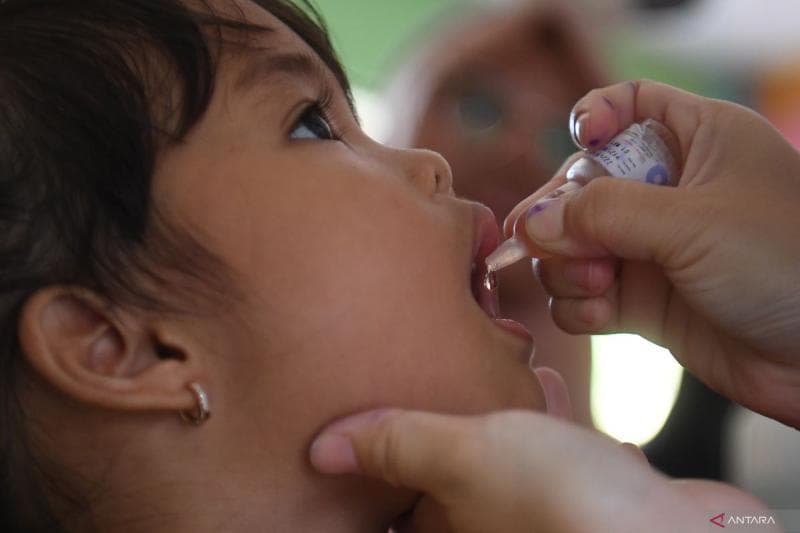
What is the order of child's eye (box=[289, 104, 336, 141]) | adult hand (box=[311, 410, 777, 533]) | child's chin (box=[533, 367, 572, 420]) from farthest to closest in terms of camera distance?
1. child's chin (box=[533, 367, 572, 420])
2. child's eye (box=[289, 104, 336, 141])
3. adult hand (box=[311, 410, 777, 533])

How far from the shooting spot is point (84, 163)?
735mm

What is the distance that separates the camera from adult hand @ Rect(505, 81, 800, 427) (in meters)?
0.84

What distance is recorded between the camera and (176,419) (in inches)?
30.1

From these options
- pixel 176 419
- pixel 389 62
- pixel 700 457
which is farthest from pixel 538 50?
pixel 176 419

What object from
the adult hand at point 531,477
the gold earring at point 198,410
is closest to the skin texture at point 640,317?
the adult hand at point 531,477

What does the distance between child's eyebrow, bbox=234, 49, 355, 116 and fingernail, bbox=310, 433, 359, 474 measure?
1.11 feet

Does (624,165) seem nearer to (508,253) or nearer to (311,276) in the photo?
(508,253)

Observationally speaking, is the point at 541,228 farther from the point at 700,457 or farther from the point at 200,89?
the point at 700,457

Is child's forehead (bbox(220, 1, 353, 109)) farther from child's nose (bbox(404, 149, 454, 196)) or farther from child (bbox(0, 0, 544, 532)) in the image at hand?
child's nose (bbox(404, 149, 454, 196))

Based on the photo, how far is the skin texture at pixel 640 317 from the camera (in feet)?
2.13

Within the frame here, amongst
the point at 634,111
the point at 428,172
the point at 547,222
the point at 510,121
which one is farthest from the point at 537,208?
the point at 510,121

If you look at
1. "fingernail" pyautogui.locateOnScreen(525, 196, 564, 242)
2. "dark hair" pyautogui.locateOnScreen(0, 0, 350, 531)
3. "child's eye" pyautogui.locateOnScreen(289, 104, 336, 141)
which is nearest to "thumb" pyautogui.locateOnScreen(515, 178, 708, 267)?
"fingernail" pyautogui.locateOnScreen(525, 196, 564, 242)

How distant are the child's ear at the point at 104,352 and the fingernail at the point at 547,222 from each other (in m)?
0.36

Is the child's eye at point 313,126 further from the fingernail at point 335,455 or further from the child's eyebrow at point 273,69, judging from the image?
the fingernail at point 335,455
